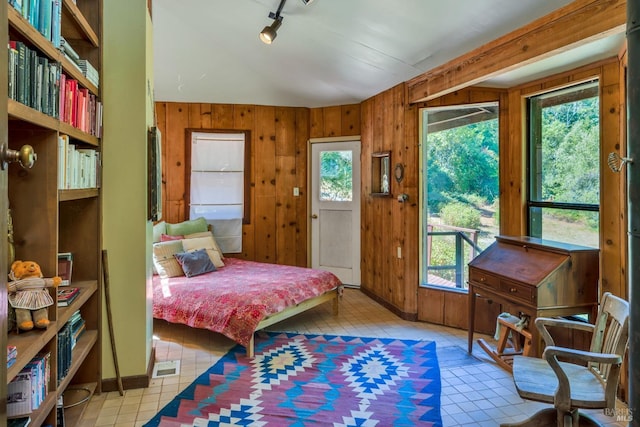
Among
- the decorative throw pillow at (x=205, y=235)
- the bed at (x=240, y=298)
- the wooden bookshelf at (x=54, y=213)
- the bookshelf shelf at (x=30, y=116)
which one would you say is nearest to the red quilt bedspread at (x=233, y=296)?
the bed at (x=240, y=298)

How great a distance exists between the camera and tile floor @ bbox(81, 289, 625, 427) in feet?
7.68

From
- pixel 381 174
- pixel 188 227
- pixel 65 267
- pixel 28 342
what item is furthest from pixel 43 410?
pixel 381 174

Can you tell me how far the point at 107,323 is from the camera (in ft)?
8.56

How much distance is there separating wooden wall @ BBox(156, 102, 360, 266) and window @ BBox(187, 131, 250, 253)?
0.30 feet

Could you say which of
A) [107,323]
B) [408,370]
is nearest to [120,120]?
[107,323]

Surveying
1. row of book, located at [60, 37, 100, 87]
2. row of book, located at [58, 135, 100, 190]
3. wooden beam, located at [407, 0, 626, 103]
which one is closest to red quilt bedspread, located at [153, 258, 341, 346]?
row of book, located at [58, 135, 100, 190]

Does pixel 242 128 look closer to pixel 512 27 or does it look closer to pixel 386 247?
pixel 386 247

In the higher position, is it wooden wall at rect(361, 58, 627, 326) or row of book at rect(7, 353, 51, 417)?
wooden wall at rect(361, 58, 627, 326)

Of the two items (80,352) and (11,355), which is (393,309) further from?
(11,355)

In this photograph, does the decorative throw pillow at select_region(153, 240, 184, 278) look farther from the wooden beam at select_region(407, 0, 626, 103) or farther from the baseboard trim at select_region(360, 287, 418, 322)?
the wooden beam at select_region(407, 0, 626, 103)

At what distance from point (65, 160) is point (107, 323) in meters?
1.17

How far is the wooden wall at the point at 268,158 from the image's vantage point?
5023 mm

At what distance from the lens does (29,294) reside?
1.60 meters

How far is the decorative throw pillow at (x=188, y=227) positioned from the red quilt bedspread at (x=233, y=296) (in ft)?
2.46
